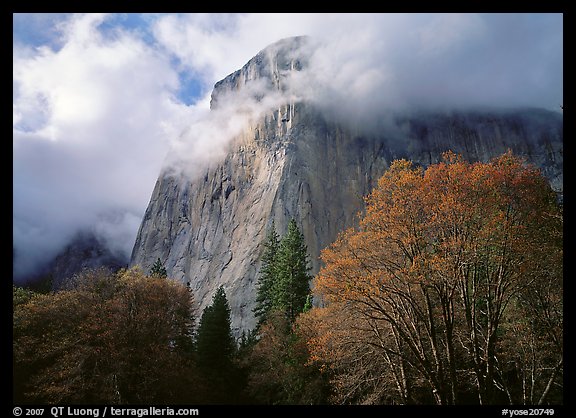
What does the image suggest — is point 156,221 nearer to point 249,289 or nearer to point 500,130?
point 249,289

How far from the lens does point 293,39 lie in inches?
3223

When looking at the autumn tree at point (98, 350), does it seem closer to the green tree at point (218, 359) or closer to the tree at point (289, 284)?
the green tree at point (218, 359)

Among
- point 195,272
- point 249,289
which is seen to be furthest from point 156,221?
point 249,289

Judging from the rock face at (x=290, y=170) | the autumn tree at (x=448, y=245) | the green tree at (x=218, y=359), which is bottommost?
the green tree at (x=218, y=359)

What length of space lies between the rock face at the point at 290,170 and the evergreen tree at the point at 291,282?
2213cm

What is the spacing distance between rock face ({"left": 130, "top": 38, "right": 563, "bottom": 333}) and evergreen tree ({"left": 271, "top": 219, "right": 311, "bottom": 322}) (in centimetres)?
2213

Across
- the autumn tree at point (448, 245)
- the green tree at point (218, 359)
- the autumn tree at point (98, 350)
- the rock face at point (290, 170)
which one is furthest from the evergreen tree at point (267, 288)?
the autumn tree at point (448, 245)

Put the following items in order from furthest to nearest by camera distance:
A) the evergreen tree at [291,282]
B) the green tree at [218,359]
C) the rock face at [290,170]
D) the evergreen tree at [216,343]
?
the rock face at [290,170] → the evergreen tree at [291,282] → the evergreen tree at [216,343] → the green tree at [218,359]

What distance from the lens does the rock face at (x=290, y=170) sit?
66.6m

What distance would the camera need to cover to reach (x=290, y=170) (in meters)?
69.0

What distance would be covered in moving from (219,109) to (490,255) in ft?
266

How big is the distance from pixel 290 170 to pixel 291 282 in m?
35.2

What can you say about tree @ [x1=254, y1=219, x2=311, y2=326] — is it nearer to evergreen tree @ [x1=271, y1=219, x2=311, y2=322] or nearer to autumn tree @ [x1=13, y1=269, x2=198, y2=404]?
evergreen tree @ [x1=271, y1=219, x2=311, y2=322]

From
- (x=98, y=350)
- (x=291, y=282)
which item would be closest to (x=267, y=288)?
(x=291, y=282)
